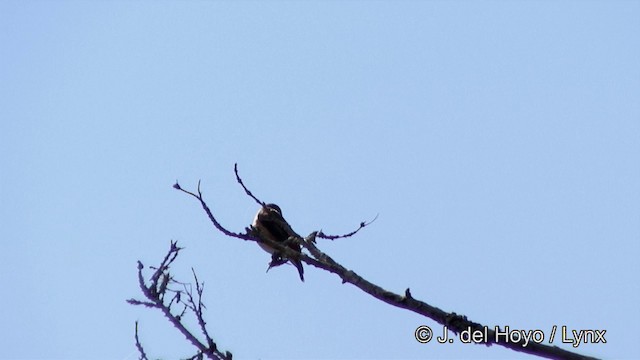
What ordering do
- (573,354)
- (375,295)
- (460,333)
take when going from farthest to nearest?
(375,295)
(460,333)
(573,354)

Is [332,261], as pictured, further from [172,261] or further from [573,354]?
[573,354]

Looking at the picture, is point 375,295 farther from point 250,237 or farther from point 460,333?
point 250,237

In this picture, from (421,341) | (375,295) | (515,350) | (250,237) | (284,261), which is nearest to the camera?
(515,350)

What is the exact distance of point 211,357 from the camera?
524cm

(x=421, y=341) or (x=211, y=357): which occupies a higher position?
(x=421, y=341)

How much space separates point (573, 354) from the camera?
3488mm

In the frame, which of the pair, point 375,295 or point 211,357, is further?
point 211,357

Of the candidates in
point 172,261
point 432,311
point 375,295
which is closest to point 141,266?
point 172,261

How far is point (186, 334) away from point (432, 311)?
7.49 feet

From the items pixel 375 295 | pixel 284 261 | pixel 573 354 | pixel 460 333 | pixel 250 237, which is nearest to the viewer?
pixel 573 354

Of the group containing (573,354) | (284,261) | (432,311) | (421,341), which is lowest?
(573,354)

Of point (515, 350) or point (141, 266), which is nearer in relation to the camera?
point (515, 350)

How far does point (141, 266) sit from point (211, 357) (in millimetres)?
913

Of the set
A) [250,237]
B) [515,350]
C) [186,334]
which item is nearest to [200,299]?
[186,334]
